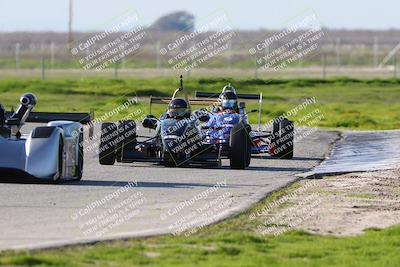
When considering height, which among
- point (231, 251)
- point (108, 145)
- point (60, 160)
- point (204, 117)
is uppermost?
point (231, 251)

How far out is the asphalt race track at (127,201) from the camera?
14891 mm

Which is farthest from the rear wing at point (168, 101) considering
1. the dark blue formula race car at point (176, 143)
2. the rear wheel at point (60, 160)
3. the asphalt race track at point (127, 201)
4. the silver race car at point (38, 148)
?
the rear wheel at point (60, 160)

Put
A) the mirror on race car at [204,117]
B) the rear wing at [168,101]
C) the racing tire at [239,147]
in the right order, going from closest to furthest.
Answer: the racing tire at [239,147], the rear wing at [168,101], the mirror on race car at [204,117]

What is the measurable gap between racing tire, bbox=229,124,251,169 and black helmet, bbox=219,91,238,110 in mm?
2859

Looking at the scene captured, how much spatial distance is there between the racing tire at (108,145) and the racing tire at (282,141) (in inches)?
170

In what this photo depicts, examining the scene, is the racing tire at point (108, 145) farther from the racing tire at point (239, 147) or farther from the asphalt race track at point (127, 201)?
the racing tire at point (239, 147)

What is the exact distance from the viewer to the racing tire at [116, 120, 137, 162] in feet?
83.9

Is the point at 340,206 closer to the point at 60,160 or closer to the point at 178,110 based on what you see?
the point at 60,160

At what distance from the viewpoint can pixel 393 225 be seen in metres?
16.0

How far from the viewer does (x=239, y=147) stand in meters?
25.4

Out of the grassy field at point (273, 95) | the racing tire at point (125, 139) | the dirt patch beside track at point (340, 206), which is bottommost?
the grassy field at point (273, 95)

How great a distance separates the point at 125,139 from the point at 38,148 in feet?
18.0

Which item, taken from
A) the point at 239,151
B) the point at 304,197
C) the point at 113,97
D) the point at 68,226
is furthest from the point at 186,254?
the point at 113,97

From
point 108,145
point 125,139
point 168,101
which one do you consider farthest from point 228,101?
point 108,145
